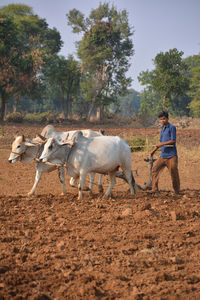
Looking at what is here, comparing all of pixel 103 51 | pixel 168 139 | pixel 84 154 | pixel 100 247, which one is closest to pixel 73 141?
pixel 84 154

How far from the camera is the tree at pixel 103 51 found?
29.7 metres

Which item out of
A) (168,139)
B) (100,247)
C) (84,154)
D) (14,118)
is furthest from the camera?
(14,118)

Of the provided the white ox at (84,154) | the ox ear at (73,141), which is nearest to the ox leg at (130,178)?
the white ox at (84,154)

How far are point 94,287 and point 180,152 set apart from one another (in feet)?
36.7

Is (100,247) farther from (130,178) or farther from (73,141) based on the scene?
(130,178)

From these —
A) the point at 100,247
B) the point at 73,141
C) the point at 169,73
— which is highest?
the point at 169,73

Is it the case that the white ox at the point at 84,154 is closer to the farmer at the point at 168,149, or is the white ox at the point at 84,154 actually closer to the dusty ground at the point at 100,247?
the dusty ground at the point at 100,247

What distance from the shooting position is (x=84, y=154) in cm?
671

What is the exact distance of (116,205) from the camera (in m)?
6.40

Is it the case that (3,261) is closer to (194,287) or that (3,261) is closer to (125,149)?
(194,287)

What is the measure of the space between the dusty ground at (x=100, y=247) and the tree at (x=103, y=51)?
23199 millimetres

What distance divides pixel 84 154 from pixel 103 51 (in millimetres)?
24273

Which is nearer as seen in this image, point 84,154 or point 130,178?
point 84,154

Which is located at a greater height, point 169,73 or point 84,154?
point 169,73
